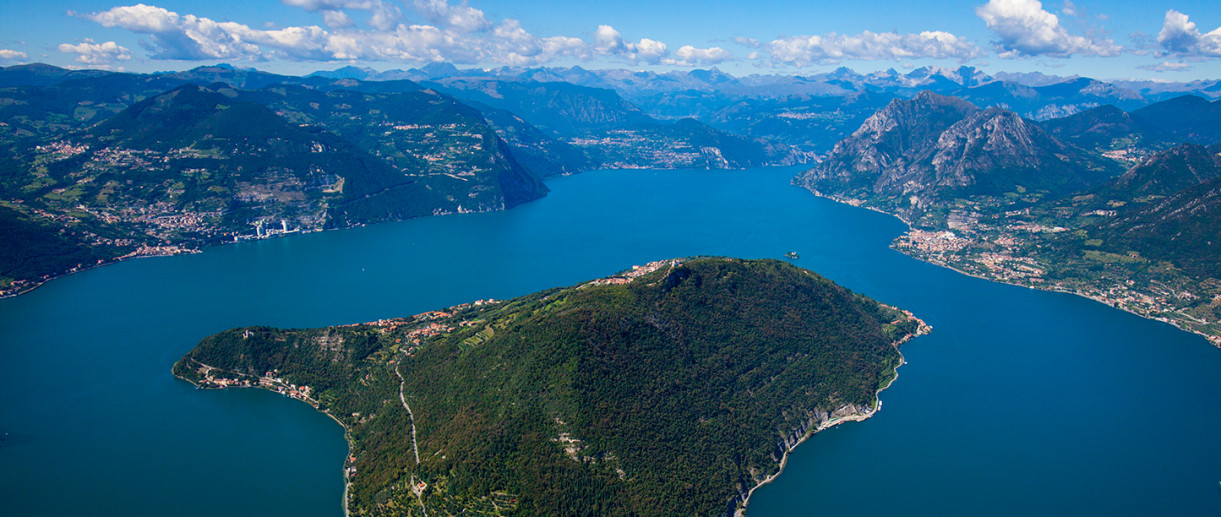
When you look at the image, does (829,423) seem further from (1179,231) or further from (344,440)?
(1179,231)

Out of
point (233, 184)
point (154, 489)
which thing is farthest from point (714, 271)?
point (233, 184)

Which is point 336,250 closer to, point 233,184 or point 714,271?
point 233,184

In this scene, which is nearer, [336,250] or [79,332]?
[79,332]

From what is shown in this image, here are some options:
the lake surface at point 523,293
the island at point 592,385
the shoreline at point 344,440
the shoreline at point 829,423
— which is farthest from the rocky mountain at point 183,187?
the shoreline at point 829,423

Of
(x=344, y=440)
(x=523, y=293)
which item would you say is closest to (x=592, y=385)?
(x=344, y=440)

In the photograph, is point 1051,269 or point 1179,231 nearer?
point 1179,231

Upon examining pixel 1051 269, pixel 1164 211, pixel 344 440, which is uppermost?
pixel 1164 211

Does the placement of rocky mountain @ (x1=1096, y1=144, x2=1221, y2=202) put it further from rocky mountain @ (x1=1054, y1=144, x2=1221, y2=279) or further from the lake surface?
the lake surface

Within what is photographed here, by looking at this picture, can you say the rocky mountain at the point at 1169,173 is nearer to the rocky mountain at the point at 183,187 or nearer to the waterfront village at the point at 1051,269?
the waterfront village at the point at 1051,269
